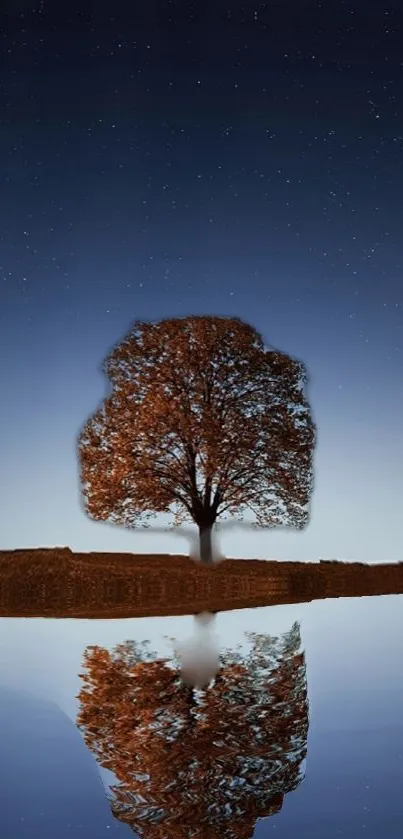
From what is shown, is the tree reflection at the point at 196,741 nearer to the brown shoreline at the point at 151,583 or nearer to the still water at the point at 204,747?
the still water at the point at 204,747

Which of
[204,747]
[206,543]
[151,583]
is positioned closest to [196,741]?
[204,747]

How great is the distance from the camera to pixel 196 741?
4.60m

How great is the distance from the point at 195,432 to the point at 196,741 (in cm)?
1648

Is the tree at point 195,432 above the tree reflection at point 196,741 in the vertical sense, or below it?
above

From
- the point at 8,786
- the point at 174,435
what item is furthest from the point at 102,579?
the point at 8,786

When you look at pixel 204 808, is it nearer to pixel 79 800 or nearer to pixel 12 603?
pixel 79 800

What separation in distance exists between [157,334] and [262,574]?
7.34m

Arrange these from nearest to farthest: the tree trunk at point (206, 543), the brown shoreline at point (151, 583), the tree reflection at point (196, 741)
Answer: the tree reflection at point (196, 741) < the brown shoreline at point (151, 583) < the tree trunk at point (206, 543)

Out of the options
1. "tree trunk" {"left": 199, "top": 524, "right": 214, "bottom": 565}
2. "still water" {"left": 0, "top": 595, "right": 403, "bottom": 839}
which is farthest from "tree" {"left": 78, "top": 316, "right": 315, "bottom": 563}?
"still water" {"left": 0, "top": 595, "right": 403, "bottom": 839}

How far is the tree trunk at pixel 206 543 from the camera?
21.1 m

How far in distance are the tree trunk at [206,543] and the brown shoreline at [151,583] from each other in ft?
4.18

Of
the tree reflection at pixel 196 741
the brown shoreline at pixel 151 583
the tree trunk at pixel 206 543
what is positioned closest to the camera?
the tree reflection at pixel 196 741

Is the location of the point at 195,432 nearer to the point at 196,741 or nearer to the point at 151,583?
the point at 151,583

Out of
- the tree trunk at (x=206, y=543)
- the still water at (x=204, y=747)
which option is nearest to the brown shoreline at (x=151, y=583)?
the tree trunk at (x=206, y=543)
